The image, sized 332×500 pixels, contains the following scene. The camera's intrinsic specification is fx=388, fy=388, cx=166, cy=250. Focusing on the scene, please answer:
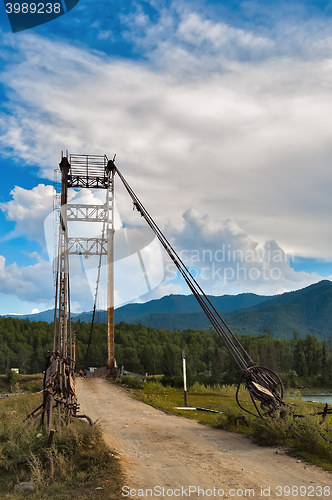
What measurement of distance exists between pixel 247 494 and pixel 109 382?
71.3 ft

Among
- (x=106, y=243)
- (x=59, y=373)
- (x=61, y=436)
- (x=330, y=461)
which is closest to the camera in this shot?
(x=330, y=461)

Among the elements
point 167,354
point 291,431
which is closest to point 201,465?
point 291,431

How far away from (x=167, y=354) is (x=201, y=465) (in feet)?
268

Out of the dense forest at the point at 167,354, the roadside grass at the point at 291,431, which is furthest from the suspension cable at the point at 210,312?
the dense forest at the point at 167,354

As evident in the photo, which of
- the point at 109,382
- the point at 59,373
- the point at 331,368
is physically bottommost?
the point at 331,368

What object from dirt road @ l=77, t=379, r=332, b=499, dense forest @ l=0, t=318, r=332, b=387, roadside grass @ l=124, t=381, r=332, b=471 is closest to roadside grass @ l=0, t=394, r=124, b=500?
dirt road @ l=77, t=379, r=332, b=499

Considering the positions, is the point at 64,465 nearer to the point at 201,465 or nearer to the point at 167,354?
the point at 201,465

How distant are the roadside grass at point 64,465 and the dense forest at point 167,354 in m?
72.0

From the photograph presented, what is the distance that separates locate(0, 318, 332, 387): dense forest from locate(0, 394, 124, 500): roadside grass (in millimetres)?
71989

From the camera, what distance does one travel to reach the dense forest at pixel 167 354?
3637 inches

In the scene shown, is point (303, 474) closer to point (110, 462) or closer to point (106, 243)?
point (110, 462)

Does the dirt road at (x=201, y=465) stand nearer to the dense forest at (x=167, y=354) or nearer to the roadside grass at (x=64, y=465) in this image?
the roadside grass at (x=64, y=465)

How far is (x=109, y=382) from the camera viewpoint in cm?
2706

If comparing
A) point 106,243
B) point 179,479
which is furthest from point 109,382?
point 179,479
